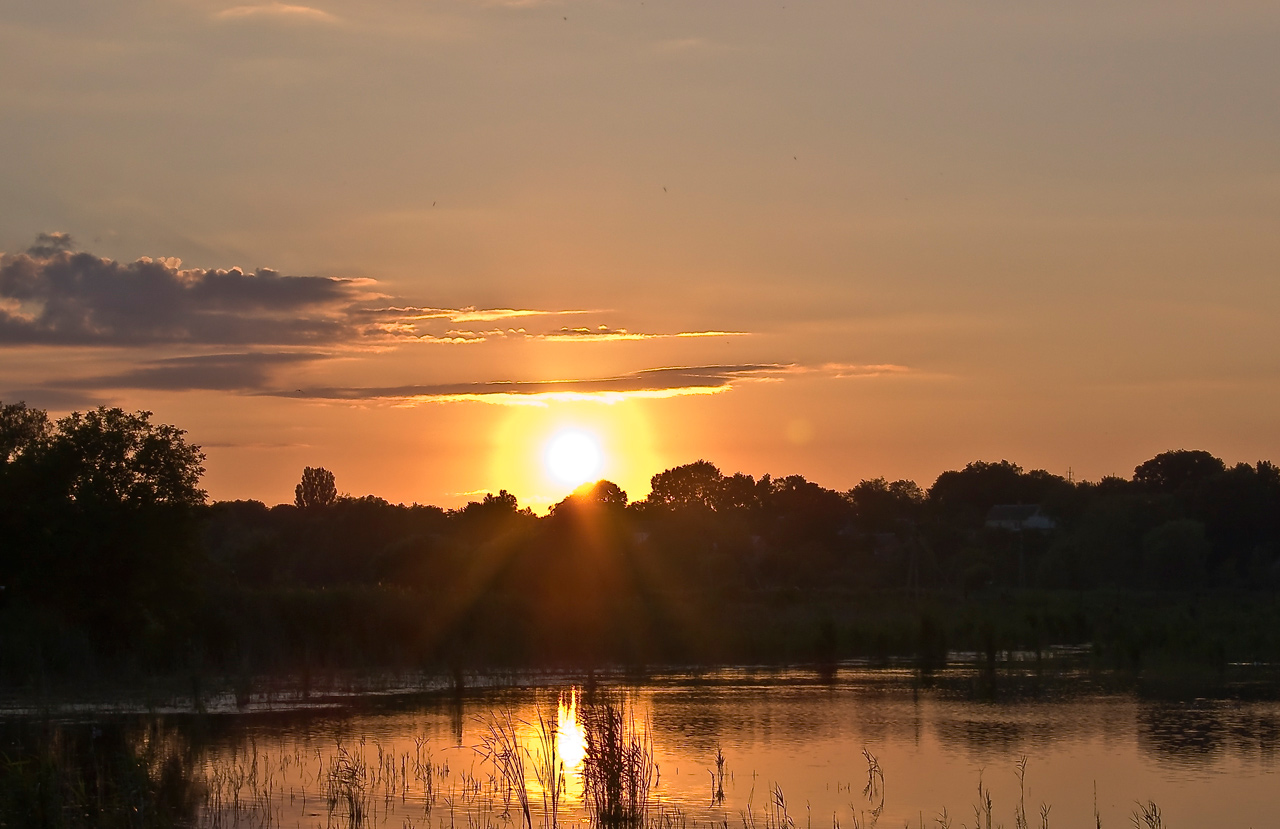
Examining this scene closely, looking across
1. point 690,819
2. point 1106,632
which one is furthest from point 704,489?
point 690,819

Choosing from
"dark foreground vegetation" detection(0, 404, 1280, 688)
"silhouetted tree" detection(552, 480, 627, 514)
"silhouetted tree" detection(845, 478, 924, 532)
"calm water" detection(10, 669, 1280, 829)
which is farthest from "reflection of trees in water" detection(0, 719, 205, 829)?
"silhouetted tree" detection(845, 478, 924, 532)

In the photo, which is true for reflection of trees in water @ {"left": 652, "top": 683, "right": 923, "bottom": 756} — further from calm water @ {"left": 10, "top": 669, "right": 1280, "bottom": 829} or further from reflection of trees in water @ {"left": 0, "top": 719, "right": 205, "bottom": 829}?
reflection of trees in water @ {"left": 0, "top": 719, "right": 205, "bottom": 829}

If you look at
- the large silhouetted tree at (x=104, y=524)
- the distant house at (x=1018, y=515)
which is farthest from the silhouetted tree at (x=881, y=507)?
the large silhouetted tree at (x=104, y=524)

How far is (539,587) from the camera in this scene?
4844 centimetres

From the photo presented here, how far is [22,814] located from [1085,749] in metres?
15.8

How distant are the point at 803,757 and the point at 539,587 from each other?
2759 centimetres

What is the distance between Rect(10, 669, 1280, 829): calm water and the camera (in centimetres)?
1731

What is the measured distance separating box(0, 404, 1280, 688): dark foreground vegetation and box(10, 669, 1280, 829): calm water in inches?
349

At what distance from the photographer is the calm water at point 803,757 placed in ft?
56.8

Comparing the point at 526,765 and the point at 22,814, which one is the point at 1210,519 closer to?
the point at 526,765

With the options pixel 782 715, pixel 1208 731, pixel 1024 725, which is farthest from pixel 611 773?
pixel 1208 731

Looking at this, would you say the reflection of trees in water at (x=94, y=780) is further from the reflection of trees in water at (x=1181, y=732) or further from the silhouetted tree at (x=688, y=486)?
the silhouetted tree at (x=688, y=486)

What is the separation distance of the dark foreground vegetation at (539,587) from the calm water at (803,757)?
8.86 metres

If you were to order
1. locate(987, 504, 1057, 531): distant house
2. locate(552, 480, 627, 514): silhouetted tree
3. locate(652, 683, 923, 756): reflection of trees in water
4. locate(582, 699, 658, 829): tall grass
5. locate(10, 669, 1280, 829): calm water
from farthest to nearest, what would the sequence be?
locate(987, 504, 1057, 531): distant house → locate(552, 480, 627, 514): silhouetted tree → locate(652, 683, 923, 756): reflection of trees in water → locate(10, 669, 1280, 829): calm water → locate(582, 699, 658, 829): tall grass
